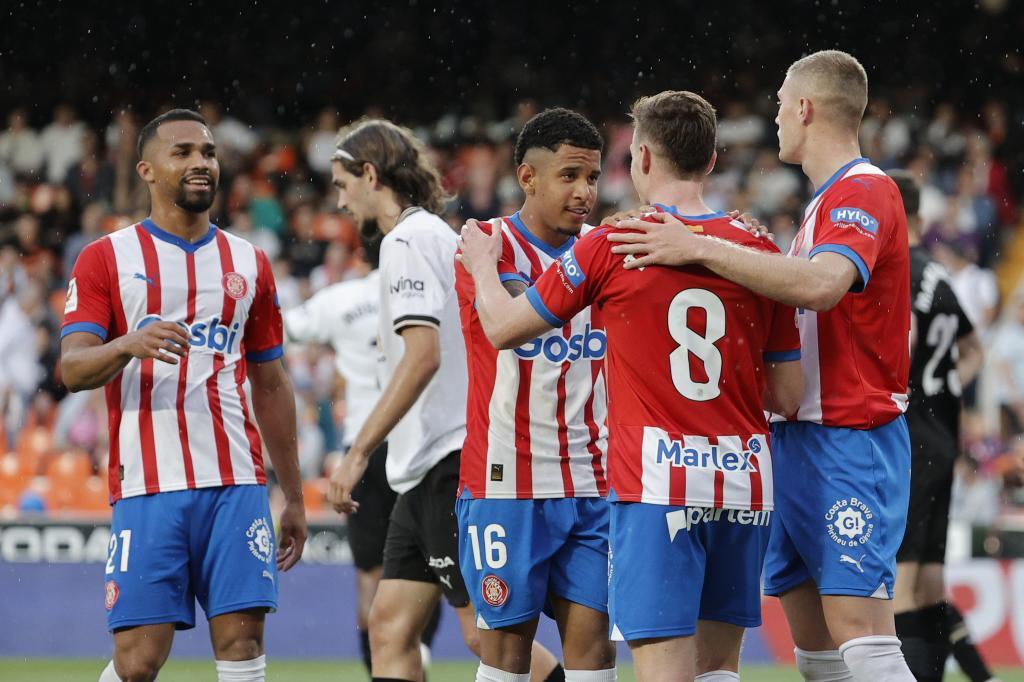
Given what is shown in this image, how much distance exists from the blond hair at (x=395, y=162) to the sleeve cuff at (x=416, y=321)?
81 cm

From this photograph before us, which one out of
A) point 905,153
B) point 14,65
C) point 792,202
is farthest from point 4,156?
point 905,153

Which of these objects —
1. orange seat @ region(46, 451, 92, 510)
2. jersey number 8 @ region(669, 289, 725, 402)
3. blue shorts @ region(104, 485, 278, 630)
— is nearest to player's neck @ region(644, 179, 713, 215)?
jersey number 8 @ region(669, 289, 725, 402)

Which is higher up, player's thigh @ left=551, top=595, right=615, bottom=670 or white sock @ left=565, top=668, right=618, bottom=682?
player's thigh @ left=551, top=595, right=615, bottom=670

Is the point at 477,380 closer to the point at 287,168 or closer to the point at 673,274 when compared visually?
the point at 673,274

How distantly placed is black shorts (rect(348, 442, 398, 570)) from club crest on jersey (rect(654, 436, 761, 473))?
295 centimetres

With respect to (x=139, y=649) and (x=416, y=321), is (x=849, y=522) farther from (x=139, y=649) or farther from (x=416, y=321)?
(x=139, y=649)

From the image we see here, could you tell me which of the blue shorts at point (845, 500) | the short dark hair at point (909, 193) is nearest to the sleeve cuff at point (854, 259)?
the blue shorts at point (845, 500)

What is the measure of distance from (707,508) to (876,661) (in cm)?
78

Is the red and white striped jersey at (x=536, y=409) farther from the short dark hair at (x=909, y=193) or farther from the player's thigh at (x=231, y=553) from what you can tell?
the short dark hair at (x=909, y=193)

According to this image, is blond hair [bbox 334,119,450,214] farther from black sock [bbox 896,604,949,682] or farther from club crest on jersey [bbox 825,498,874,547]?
black sock [bbox 896,604,949,682]

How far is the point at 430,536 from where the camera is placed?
223 inches

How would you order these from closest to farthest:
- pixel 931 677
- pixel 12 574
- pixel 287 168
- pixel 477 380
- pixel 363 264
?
pixel 477 380
pixel 931 677
pixel 363 264
pixel 12 574
pixel 287 168

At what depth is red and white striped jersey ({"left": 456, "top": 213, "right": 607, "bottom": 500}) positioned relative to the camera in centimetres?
496

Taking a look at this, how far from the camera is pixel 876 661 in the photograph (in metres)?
4.55
